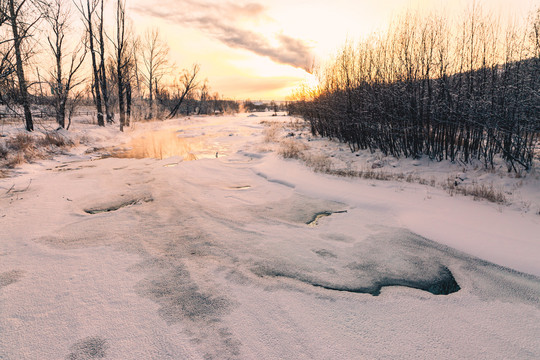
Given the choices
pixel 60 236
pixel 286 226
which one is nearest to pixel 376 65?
pixel 286 226

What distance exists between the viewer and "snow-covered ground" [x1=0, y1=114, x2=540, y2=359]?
187 cm

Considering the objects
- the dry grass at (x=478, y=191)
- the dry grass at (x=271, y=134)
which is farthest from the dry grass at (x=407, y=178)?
the dry grass at (x=271, y=134)

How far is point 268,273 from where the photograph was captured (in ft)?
8.99

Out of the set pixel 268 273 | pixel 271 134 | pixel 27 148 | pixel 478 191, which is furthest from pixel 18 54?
pixel 478 191

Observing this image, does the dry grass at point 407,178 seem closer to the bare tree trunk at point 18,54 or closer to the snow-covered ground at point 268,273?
the snow-covered ground at point 268,273

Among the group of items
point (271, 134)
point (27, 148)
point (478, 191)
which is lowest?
point (478, 191)

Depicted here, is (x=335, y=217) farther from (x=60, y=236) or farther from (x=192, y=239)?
(x=60, y=236)

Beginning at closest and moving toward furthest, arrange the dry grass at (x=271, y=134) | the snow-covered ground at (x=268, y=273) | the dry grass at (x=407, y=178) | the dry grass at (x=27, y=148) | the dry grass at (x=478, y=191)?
the snow-covered ground at (x=268, y=273) → the dry grass at (x=478, y=191) → the dry grass at (x=407, y=178) → the dry grass at (x=27, y=148) → the dry grass at (x=271, y=134)

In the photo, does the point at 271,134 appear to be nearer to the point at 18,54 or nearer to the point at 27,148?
the point at 27,148

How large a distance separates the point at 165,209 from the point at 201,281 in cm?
229

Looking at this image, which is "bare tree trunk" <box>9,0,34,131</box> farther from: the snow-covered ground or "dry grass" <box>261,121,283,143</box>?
"dry grass" <box>261,121,283,143</box>

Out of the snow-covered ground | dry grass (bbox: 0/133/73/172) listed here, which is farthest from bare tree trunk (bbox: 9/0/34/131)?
the snow-covered ground

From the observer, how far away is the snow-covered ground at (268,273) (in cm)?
187

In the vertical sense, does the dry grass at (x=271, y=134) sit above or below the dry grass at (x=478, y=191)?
above
